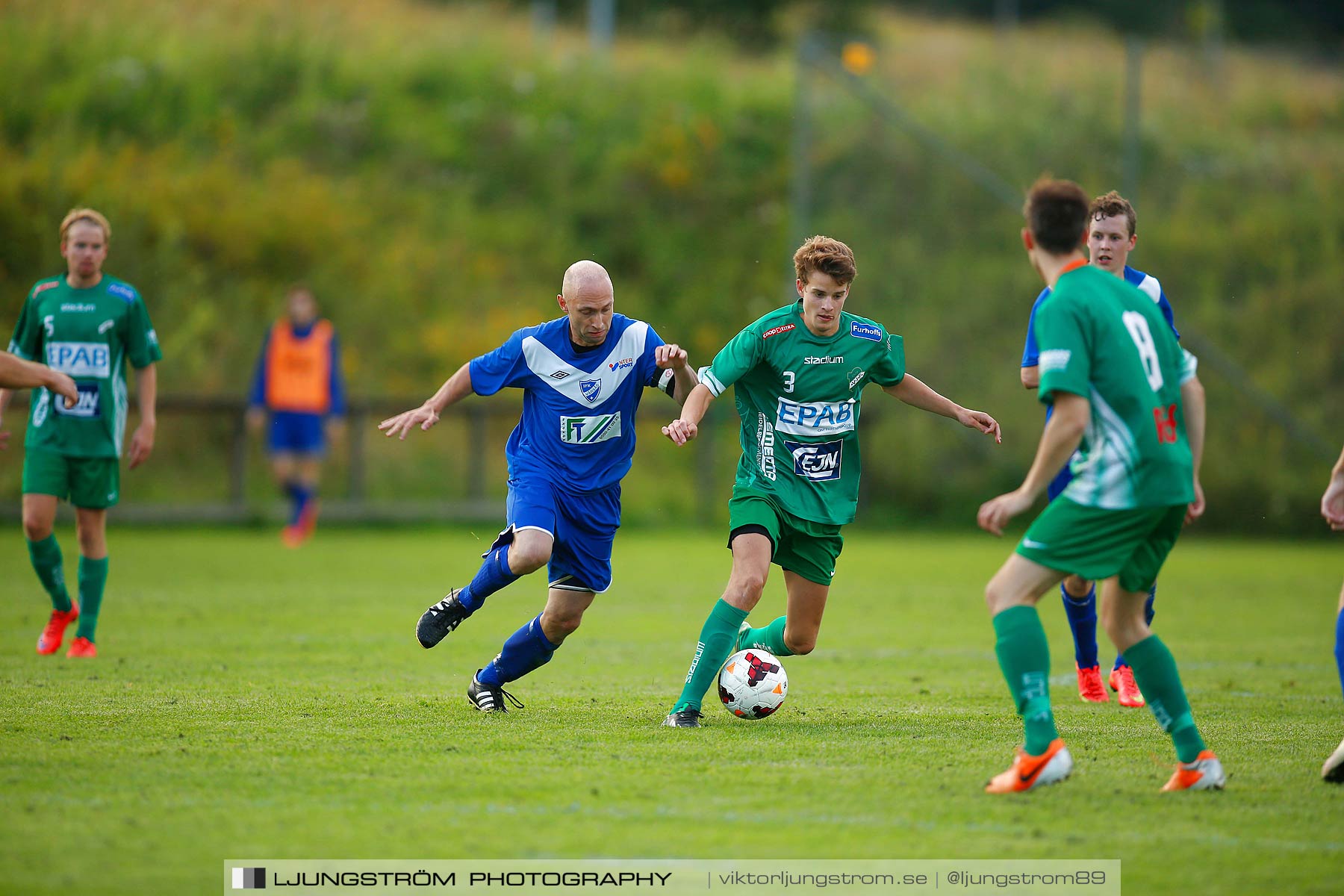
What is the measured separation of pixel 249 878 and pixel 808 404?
3.27 metres

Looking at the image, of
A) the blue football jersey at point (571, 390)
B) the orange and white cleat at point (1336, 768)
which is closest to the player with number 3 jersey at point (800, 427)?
the blue football jersey at point (571, 390)

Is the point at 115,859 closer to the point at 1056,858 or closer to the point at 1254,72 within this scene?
the point at 1056,858

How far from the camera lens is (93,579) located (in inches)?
316

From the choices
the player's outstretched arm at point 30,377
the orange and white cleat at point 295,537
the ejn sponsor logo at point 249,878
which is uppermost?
the player's outstretched arm at point 30,377

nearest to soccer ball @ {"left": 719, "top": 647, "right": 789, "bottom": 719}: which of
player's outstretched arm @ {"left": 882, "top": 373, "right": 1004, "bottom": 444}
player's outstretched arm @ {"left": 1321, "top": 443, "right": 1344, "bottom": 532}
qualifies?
player's outstretched arm @ {"left": 882, "top": 373, "right": 1004, "bottom": 444}

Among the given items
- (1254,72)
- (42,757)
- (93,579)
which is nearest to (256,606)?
(93,579)

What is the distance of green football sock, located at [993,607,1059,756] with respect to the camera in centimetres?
458

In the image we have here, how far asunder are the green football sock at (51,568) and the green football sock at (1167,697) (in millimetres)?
5941

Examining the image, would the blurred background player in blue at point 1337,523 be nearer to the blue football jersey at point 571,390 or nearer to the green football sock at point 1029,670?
the green football sock at point 1029,670

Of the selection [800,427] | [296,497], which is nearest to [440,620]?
[800,427]

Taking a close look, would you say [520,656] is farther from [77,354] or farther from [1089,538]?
[77,354]

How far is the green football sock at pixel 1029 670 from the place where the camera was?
458cm

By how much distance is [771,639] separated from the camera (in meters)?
6.71

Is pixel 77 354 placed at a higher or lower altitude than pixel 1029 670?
higher
